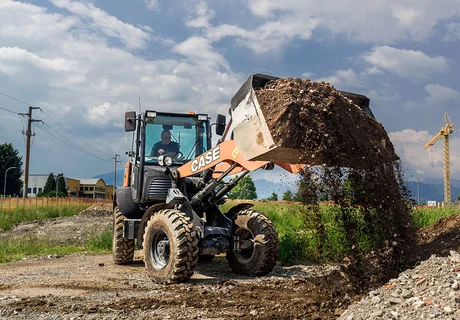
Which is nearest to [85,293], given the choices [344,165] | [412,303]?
[344,165]

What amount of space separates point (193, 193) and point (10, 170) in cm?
6365

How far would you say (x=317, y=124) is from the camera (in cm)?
571

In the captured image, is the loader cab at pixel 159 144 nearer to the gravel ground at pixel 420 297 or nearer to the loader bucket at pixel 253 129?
the loader bucket at pixel 253 129

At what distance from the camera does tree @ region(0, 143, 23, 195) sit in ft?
214

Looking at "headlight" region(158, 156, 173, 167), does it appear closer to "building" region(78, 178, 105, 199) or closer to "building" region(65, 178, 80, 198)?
"building" region(65, 178, 80, 198)

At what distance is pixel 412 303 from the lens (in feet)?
14.2

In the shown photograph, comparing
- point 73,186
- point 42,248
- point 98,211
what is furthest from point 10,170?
point 42,248

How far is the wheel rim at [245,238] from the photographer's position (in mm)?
8355

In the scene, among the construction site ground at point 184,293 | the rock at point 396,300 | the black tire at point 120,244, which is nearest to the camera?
the rock at point 396,300

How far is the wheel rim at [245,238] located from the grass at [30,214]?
16928 millimetres

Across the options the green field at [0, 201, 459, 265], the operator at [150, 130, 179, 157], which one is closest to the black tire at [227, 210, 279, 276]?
the green field at [0, 201, 459, 265]

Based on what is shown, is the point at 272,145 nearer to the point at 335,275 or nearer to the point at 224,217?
the point at 335,275

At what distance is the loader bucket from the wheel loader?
0.04 ft

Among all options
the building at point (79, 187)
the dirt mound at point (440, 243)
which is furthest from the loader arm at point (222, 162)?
the building at point (79, 187)
